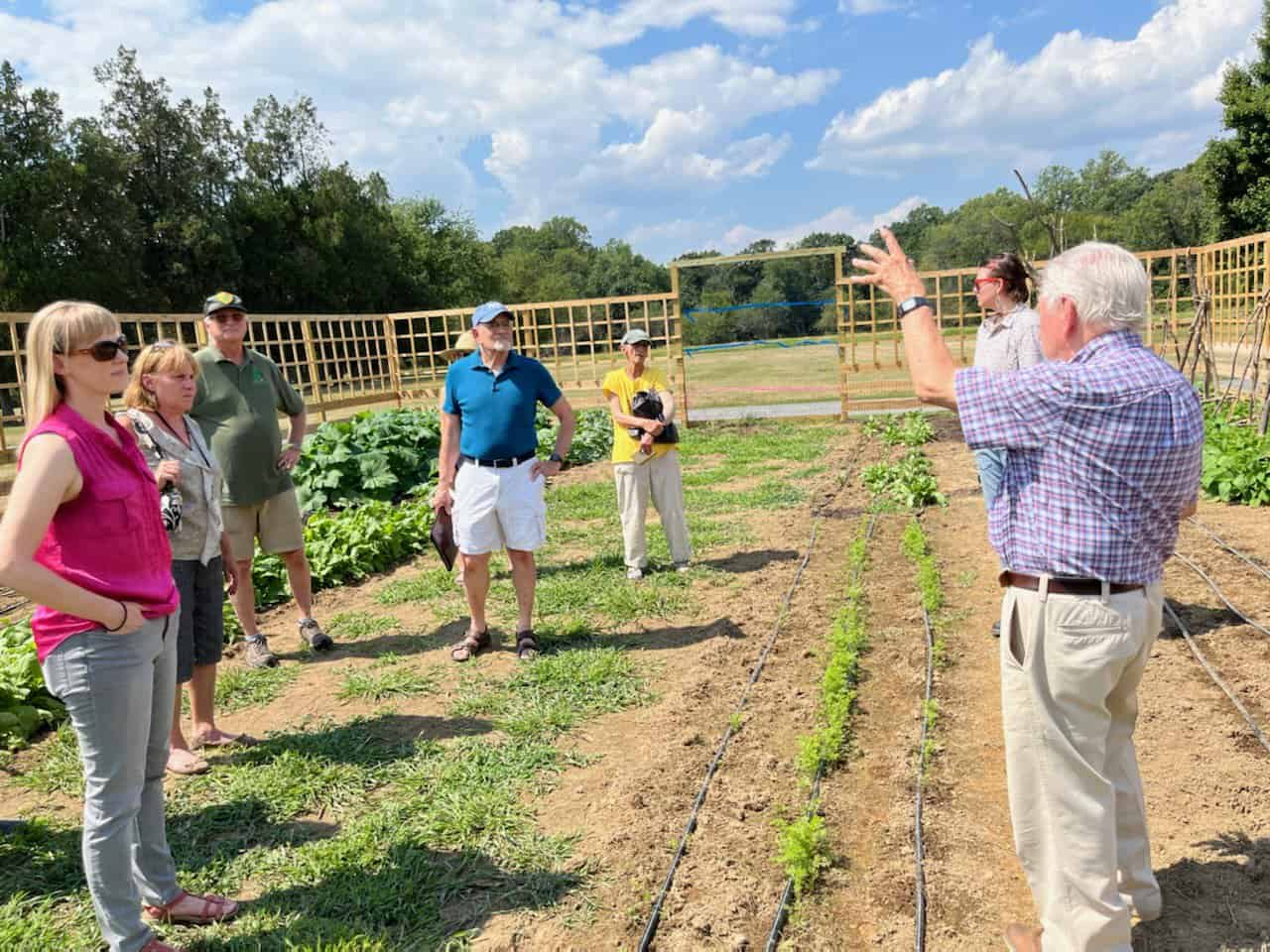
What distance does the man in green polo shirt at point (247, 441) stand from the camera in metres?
4.82

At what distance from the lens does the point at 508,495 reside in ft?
15.3

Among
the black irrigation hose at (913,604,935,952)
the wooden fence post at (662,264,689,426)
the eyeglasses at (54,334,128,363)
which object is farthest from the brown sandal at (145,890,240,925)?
the wooden fence post at (662,264,689,426)

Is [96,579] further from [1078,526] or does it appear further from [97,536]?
[1078,526]

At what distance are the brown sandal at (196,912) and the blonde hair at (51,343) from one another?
156 centimetres

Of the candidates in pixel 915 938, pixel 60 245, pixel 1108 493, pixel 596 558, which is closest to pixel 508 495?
pixel 596 558

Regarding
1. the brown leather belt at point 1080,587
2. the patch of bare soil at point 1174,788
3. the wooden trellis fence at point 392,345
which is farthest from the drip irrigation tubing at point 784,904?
the wooden trellis fence at point 392,345

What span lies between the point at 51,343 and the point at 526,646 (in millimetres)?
3071

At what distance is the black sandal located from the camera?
4.88 metres

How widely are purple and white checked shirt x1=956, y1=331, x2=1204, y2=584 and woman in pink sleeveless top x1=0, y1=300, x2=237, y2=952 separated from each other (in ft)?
7.34

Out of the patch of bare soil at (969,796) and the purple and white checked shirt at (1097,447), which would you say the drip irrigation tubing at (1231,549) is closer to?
the patch of bare soil at (969,796)

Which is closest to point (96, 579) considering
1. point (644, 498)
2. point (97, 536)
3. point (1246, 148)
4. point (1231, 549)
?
point (97, 536)

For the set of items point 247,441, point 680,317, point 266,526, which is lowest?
point 266,526

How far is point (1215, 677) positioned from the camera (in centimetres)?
407

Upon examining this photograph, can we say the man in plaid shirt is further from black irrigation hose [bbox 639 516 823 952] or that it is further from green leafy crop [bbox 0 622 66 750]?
green leafy crop [bbox 0 622 66 750]
